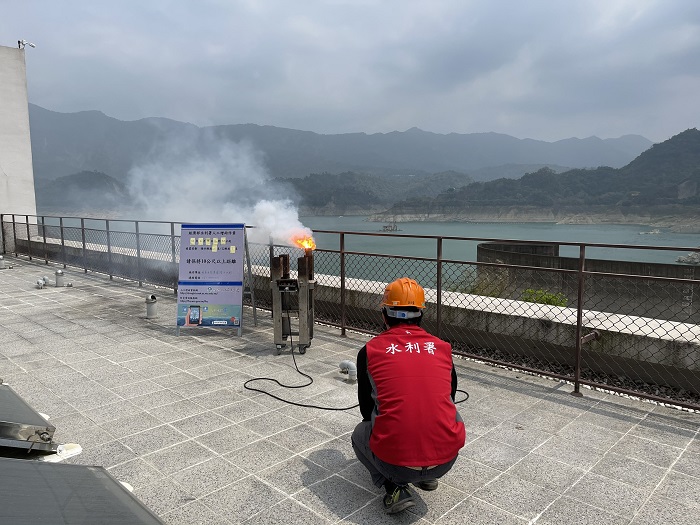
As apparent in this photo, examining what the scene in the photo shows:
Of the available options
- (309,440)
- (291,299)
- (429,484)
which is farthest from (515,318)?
(429,484)

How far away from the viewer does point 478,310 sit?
23.2 feet

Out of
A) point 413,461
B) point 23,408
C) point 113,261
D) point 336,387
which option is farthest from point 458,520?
point 113,261

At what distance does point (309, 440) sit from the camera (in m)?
4.10

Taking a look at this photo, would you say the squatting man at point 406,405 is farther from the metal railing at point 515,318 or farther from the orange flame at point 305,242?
the orange flame at point 305,242

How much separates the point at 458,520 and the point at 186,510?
1728 millimetres

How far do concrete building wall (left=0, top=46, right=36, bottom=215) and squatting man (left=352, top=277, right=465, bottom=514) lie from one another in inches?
891

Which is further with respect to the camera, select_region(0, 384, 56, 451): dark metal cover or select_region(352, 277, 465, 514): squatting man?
select_region(0, 384, 56, 451): dark metal cover

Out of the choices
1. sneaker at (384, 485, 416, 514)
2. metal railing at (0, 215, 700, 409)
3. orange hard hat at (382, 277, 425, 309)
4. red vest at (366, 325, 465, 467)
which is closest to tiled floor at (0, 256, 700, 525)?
sneaker at (384, 485, 416, 514)

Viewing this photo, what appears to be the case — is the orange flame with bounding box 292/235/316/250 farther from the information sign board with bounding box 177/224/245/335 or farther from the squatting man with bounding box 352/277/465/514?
the squatting man with bounding box 352/277/465/514

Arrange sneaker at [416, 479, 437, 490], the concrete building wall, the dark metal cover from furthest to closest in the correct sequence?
the concrete building wall < the dark metal cover < sneaker at [416, 479, 437, 490]

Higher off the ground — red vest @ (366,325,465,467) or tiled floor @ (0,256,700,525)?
red vest @ (366,325,465,467)

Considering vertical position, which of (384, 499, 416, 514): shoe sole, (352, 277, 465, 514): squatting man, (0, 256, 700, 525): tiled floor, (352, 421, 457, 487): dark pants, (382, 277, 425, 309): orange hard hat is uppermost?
(382, 277, 425, 309): orange hard hat

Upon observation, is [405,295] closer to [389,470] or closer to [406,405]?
[406,405]

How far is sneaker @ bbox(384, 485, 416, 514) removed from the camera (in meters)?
2.99
